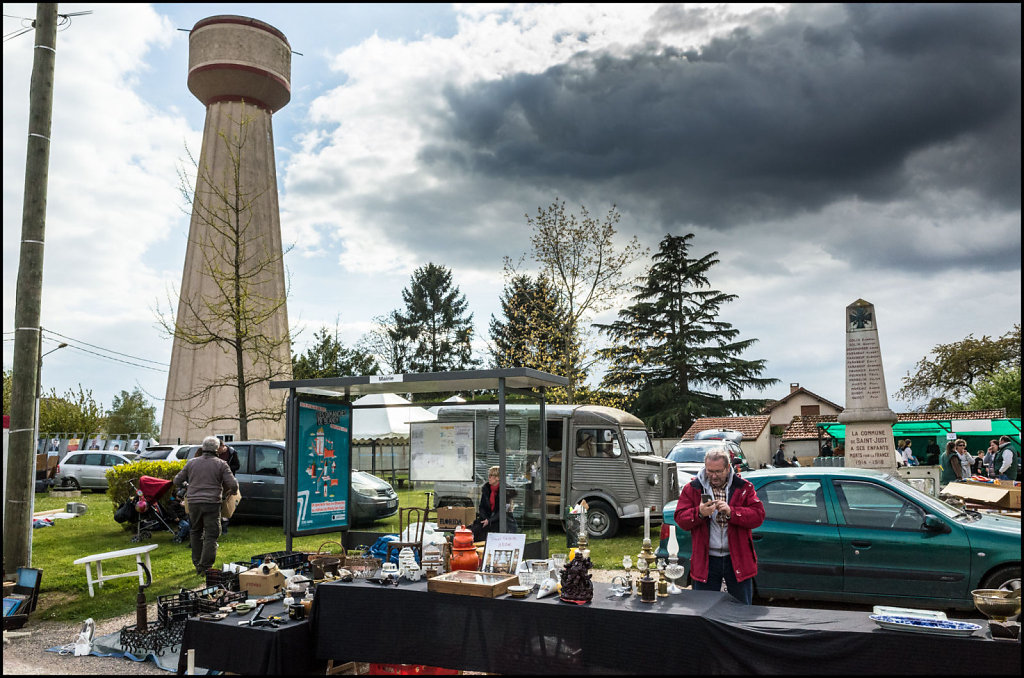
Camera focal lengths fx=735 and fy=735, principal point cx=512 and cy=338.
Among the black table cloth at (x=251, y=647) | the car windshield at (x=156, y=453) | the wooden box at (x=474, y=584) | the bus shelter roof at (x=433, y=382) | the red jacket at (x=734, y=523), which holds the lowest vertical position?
the black table cloth at (x=251, y=647)

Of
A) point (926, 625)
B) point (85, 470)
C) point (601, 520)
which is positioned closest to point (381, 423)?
point (601, 520)

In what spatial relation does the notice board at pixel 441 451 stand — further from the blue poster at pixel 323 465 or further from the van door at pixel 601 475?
the van door at pixel 601 475

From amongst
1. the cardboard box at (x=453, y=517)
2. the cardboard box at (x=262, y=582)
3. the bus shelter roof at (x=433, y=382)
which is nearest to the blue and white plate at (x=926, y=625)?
the bus shelter roof at (x=433, y=382)

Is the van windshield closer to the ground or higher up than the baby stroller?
higher up

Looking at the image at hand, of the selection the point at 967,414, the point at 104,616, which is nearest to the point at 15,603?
the point at 104,616

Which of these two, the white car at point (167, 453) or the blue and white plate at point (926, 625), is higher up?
the blue and white plate at point (926, 625)

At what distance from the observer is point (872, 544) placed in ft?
24.0

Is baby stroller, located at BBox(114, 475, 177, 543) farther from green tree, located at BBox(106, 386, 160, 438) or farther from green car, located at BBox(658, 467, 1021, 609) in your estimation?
green tree, located at BBox(106, 386, 160, 438)

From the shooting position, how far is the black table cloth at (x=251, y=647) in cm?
467

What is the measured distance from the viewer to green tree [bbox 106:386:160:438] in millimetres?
61656

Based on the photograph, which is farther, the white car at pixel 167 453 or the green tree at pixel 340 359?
the green tree at pixel 340 359

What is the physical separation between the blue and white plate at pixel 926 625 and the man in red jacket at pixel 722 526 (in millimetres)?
1461

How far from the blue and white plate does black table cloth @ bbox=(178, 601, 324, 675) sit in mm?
3547

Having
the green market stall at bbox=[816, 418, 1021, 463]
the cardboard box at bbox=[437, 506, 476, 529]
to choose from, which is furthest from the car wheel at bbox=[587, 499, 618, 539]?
the green market stall at bbox=[816, 418, 1021, 463]
